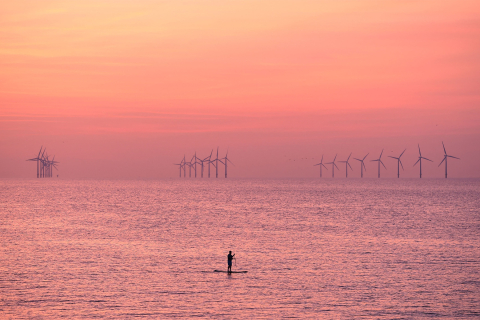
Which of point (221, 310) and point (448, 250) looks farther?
point (448, 250)

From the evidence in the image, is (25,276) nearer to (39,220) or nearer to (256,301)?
(256,301)

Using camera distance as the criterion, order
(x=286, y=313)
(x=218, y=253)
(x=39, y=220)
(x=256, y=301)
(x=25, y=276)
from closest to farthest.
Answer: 1. (x=286, y=313)
2. (x=256, y=301)
3. (x=25, y=276)
4. (x=218, y=253)
5. (x=39, y=220)

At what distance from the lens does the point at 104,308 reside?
3888 cm

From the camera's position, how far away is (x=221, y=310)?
3859 cm

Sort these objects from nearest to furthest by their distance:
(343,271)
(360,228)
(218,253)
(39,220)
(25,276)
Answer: (25,276)
(343,271)
(218,253)
(360,228)
(39,220)

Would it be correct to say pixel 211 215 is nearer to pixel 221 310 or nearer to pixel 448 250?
pixel 448 250

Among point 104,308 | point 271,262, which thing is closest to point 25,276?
point 104,308

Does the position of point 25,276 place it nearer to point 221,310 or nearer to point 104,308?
point 104,308

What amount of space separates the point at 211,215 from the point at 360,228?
3866 centimetres

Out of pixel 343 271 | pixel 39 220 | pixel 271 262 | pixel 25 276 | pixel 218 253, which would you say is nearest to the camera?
pixel 25 276

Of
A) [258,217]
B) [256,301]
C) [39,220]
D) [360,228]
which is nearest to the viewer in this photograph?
[256,301]

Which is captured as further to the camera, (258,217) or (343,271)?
(258,217)

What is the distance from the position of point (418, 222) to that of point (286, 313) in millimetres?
78307

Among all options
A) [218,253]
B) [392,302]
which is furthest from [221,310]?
[218,253]
